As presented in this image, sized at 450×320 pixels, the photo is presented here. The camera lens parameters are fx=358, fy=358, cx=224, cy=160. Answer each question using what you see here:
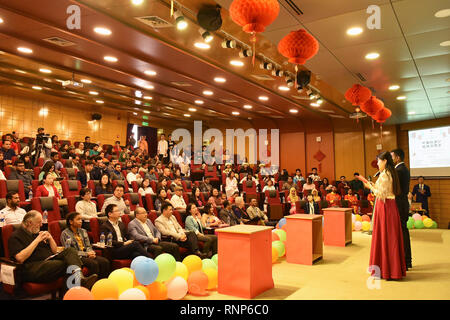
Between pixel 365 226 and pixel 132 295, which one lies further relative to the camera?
pixel 365 226

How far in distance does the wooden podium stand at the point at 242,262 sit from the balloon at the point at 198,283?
0.15 meters

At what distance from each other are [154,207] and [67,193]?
5.00 feet

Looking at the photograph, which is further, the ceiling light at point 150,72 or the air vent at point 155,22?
the ceiling light at point 150,72

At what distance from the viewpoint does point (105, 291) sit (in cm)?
291

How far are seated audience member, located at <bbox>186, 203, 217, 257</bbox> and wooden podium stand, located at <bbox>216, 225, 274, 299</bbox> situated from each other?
1.78m

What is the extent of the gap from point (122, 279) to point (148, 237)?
1355mm

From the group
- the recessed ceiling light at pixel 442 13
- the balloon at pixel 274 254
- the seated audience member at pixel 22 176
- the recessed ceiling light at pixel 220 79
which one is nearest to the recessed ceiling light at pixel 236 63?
the recessed ceiling light at pixel 220 79

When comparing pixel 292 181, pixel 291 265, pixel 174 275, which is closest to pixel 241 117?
pixel 292 181

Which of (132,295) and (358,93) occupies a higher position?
(358,93)

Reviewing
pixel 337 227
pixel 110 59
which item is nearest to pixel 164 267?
pixel 337 227

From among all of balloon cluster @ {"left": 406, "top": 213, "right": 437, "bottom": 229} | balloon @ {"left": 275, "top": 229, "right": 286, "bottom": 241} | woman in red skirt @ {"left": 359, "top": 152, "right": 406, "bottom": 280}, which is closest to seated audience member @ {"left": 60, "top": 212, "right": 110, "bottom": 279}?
balloon @ {"left": 275, "top": 229, "right": 286, "bottom": 241}

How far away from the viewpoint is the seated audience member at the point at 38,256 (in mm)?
3205

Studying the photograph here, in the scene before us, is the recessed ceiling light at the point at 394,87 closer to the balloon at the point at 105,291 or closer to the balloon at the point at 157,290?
the balloon at the point at 157,290

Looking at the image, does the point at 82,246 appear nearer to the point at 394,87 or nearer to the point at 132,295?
the point at 132,295
